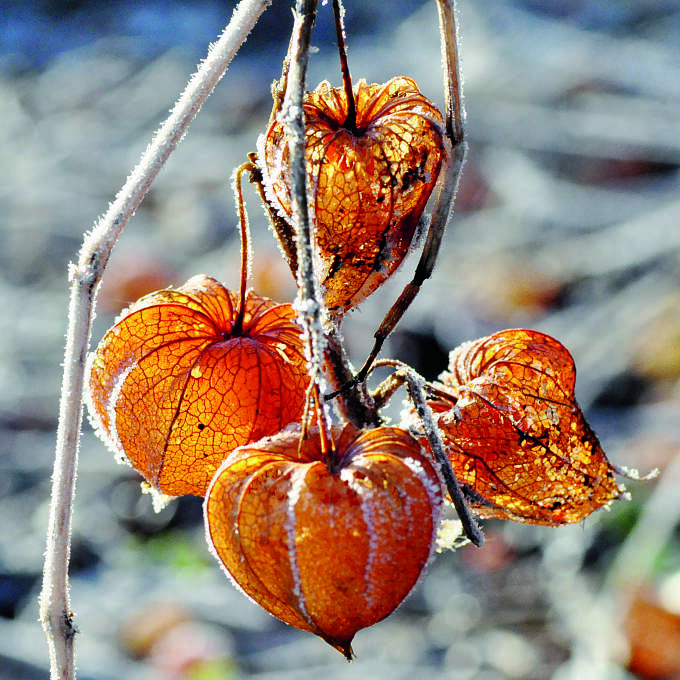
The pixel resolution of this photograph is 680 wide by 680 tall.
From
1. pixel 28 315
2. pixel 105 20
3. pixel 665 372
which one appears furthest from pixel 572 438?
pixel 105 20

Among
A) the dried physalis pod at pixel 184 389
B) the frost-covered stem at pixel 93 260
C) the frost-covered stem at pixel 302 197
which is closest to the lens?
the frost-covered stem at pixel 302 197

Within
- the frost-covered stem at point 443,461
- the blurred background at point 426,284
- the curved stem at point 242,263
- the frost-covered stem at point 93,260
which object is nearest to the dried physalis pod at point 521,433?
the frost-covered stem at point 443,461

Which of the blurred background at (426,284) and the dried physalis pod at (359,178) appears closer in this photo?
the dried physalis pod at (359,178)

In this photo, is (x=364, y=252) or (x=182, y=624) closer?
(x=364, y=252)

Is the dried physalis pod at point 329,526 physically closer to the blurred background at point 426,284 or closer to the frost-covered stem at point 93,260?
the frost-covered stem at point 93,260

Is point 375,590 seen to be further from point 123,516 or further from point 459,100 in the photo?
point 123,516

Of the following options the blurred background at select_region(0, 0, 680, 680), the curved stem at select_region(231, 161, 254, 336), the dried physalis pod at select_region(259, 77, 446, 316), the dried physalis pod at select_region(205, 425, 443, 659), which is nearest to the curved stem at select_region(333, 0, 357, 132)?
the dried physalis pod at select_region(259, 77, 446, 316)

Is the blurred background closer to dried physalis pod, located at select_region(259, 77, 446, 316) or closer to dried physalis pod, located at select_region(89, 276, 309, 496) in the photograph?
dried physalis pod, located at select_region(89, 276, 309, 496)
